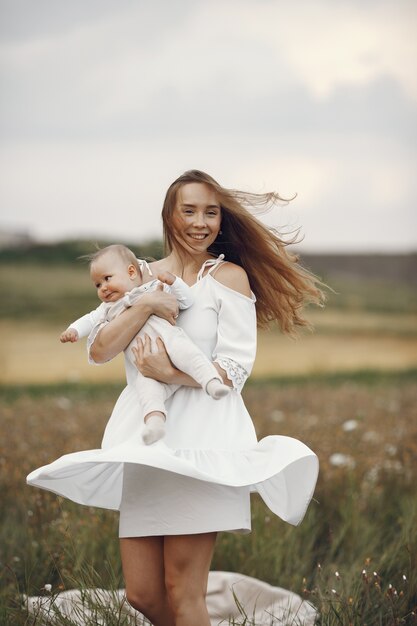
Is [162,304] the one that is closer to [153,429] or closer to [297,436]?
[153,429]

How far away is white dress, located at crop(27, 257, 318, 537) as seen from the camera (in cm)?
367

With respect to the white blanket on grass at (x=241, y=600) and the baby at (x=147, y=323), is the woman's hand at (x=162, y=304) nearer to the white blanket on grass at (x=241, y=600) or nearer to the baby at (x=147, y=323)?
the baby at (x=147, y=323)

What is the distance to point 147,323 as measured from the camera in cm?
382

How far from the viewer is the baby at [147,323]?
11.9ft

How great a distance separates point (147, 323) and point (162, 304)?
14 cm

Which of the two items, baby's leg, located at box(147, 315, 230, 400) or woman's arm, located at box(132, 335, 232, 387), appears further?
woman's arm, located at box(132, 335, 232, 387)

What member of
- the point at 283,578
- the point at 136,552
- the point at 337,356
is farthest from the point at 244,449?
the point at 337,356

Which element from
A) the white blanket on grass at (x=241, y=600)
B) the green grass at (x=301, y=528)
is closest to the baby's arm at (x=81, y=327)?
the green grass at (x=301, y=528)

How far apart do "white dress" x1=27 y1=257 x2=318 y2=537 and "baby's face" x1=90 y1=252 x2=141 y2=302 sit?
251 millimetres

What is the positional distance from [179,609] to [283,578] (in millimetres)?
1639

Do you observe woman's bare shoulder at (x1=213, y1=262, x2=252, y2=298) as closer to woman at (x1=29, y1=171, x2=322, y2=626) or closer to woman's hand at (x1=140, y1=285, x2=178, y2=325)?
woman at (x1=29, y1=171, x2=322, y2=626)

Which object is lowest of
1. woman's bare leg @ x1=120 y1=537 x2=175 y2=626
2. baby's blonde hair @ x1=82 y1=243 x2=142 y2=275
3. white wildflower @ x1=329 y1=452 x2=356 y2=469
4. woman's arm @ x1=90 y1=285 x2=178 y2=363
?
white wildflower @ x1=329 y1=452 x2=356 y2=469

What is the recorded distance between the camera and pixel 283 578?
17.2 feet

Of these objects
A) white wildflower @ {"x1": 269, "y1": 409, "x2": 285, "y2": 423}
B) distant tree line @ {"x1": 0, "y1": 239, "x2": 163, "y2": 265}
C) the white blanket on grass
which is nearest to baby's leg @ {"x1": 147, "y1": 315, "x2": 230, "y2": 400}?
the white blanket on grass
